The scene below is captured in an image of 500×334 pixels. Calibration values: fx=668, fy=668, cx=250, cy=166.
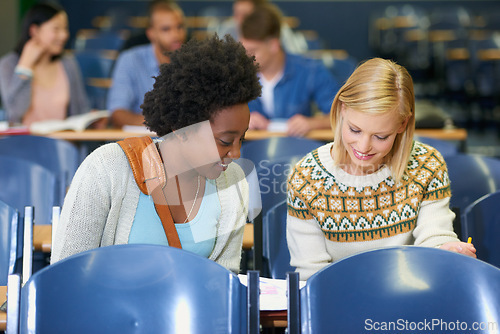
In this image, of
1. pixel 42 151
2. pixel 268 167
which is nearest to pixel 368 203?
pixel 268 167

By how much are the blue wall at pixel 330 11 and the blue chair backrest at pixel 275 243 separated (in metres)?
7.59

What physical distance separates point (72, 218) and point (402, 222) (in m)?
0.91

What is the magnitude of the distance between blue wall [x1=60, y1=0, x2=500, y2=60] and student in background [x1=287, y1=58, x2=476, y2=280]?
7737 mm

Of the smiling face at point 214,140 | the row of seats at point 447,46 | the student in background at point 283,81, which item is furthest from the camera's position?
the row of seats at point 447,46

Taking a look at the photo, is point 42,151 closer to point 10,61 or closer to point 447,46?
point 10,61

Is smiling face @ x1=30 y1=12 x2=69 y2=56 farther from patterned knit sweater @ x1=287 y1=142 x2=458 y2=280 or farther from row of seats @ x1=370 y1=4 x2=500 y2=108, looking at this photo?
row of seats @ x1=370 y1=4 x2=500 y2=108

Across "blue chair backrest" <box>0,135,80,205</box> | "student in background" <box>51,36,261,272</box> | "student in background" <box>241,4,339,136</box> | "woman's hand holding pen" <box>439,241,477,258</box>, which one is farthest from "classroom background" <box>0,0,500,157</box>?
"student in background" <box>51,36,261,272</box>

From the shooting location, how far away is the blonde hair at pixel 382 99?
71.7 inches

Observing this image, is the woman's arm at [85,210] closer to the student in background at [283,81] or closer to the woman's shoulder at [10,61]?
the student in background at [283,81]

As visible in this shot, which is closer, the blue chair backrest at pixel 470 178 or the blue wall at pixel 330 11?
the blue chair backrest at pixel 470 178

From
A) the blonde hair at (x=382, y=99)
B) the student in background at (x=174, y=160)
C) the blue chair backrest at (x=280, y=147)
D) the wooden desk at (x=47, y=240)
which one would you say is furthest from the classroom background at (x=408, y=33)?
the student in background at (x=174, y=160)

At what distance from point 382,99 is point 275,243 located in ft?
1.94

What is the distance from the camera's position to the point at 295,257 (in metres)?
1.95

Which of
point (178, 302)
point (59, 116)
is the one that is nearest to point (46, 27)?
point (59, 116)
